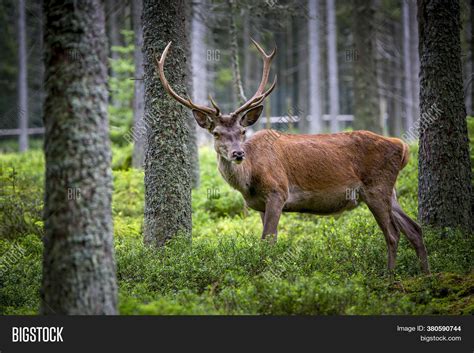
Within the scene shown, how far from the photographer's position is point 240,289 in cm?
625

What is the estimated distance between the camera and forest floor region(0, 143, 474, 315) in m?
5.66

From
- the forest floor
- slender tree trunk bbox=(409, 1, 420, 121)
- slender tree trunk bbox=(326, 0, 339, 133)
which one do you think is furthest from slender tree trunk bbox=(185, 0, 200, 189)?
slender tree trunk bbox=(409, 1, 420, 121)

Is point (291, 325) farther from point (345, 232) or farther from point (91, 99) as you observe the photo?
point (345, 232)

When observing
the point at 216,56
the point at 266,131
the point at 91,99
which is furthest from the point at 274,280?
the point at 216,56

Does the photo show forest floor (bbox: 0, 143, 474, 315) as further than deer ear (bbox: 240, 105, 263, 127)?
No

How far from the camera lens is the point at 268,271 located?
693 centimetres

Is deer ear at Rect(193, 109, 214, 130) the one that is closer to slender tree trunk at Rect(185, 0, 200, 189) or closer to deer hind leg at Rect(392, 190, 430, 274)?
deer hind leg at Rect(392, 190, 430, 274)

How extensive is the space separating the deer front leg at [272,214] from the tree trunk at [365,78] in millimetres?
10987

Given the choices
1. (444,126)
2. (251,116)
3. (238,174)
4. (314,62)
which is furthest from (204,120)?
(314,62)

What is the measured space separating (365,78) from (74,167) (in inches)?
611

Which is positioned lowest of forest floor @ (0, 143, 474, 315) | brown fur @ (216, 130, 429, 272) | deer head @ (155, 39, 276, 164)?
forest floor @ (0, 143, 474, 315)

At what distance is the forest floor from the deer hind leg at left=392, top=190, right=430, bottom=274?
11cm

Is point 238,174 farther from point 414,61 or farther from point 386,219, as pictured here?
point 414,61

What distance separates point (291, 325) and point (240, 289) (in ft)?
3.26
